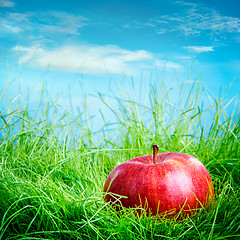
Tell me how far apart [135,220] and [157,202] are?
0.60ft

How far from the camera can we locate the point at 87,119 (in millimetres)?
3211

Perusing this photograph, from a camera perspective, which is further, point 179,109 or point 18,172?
point 179,109

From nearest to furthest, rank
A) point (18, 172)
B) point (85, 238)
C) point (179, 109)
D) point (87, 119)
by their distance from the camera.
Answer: point (85, 238) → point (18, 172) → point (179, 109) → point (87, 119)

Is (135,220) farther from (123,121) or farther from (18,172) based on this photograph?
(123,121)

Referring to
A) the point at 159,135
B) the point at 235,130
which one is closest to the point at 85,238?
the point at 159,135

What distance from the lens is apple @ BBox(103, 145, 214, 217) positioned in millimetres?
1865

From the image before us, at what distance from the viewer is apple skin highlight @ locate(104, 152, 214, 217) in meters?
1.87

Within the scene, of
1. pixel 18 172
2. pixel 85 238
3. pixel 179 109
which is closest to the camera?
pixel 85 238

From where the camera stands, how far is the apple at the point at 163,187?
1865mm

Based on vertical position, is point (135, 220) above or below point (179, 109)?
below

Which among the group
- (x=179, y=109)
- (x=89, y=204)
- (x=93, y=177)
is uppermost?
(x=179, y=109)

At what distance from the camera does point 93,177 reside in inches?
109

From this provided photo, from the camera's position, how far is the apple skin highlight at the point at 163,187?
6.12ft

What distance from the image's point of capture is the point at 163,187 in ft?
6.10
